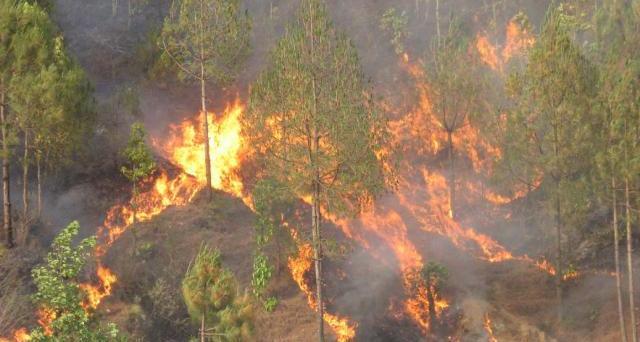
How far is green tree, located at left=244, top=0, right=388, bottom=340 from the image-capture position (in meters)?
24.3

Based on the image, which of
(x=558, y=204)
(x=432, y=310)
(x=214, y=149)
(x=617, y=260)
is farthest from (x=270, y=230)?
(x=617, y=260)

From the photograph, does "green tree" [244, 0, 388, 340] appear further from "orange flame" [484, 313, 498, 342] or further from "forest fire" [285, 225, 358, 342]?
"orange flame" [484, 313, 498, 342]

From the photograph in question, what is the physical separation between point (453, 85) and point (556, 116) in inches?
475

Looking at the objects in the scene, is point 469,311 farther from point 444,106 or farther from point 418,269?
point 444,106

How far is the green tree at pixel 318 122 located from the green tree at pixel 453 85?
15.5 metres

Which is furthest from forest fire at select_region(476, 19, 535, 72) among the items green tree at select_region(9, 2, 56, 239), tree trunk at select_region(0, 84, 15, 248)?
tree trunk at select_region(0, 84, 15, 248)

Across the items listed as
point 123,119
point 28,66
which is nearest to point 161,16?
point 123,119

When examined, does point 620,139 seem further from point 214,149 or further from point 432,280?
point 214,149

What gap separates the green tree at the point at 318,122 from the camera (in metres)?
24.3

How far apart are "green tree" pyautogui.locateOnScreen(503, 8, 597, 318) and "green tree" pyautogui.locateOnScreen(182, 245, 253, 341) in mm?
18647

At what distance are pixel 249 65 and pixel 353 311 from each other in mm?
25430

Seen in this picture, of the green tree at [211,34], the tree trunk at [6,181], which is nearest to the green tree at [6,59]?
the tree trunk at [6,181]

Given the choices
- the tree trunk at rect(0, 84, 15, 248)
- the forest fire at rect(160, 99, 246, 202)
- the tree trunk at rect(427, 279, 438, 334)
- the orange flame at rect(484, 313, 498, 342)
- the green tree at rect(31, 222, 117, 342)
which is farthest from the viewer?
the forest fire at rect(160, 99, 246, 202)

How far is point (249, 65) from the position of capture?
4847 cm
